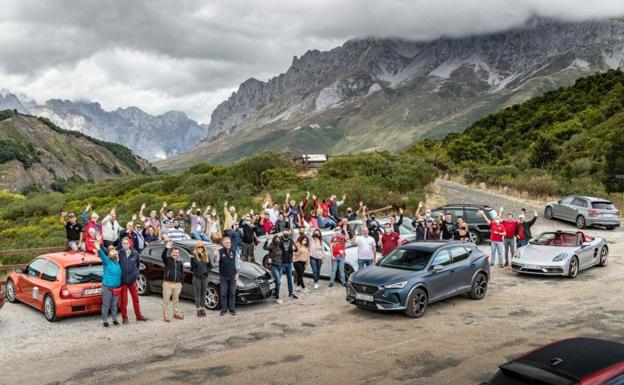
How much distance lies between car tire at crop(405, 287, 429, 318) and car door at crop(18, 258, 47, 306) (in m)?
8.02

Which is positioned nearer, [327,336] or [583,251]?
[327,336]

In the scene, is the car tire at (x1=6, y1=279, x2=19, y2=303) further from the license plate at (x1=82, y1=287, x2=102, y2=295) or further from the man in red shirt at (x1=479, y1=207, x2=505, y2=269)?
the man in red shirt at (x1=479, y1=207, x2=505, y2=269)

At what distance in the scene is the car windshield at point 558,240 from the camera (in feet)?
54.0

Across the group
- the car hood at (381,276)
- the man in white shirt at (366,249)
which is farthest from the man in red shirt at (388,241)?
the car hood at (381,276)

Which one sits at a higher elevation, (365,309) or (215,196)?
(215,196)

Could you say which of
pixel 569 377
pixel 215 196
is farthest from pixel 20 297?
pixel 215 196

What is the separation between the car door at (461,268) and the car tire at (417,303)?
3.78 feet

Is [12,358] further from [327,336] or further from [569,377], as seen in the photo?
[569,377]

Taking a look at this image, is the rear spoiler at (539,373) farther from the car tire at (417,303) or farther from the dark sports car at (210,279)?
the dark sports car at (210,279)

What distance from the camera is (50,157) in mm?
128500

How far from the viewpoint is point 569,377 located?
14.3 feet

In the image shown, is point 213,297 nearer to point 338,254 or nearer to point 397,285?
point 338,254

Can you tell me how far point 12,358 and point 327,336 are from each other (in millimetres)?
5444

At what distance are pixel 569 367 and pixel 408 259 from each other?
791cm
